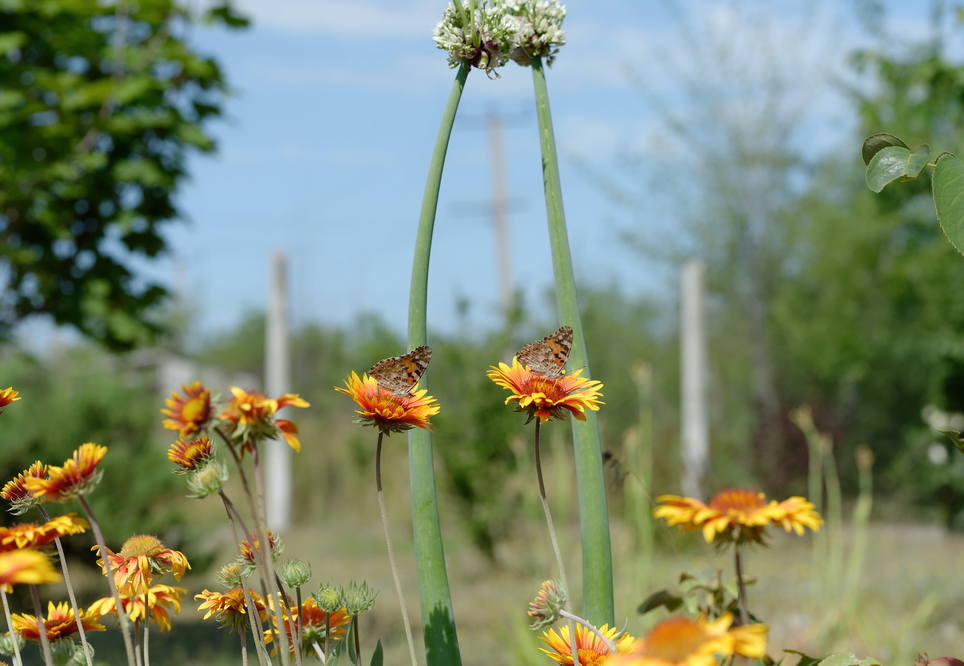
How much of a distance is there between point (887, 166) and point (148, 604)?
80cm

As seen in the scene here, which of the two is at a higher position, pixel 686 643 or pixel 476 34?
pixel 476 34

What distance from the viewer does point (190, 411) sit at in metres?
0.73

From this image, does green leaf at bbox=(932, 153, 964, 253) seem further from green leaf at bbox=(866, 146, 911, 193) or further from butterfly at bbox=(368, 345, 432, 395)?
butterfly at bbox=(368, 345, 432, 395)

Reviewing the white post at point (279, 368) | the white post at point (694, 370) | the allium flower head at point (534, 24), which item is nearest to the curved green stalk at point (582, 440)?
the allium flower head at point (534, 24)

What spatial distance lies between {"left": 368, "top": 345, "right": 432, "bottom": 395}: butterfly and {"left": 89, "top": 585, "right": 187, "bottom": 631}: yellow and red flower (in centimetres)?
27

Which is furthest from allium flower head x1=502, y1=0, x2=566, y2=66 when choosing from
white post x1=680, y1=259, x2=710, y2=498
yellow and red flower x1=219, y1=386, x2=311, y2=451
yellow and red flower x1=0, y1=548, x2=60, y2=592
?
white post x1=680, y1=259, x2=710, y2=498

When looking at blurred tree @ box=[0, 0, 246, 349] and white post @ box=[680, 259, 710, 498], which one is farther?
white post @ box=[680, 259, 710, 498]

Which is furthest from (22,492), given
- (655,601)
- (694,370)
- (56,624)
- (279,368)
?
(279,368)

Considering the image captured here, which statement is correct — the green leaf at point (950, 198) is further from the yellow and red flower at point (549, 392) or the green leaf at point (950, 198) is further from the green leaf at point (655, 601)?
the green leaf at point (655, 601)

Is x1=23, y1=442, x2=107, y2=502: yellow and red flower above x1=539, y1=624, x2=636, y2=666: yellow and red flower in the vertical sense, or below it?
above

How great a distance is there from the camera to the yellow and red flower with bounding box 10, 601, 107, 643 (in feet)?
3.13

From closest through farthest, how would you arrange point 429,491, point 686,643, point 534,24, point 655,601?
point 686,643
point 429,491
point 534,24
point 655,601

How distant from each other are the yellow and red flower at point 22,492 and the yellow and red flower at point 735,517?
1.70 feet

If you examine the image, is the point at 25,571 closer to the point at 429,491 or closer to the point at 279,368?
the point at 429,491
